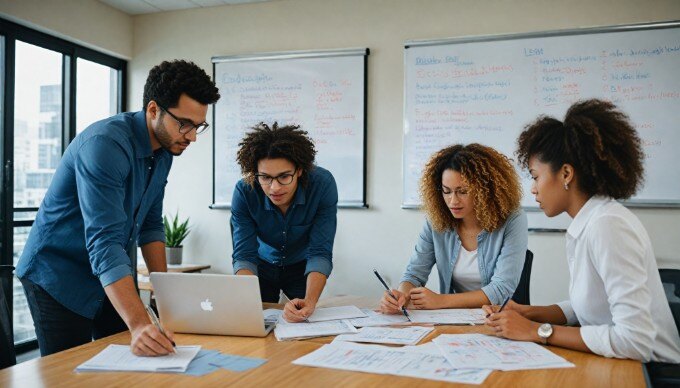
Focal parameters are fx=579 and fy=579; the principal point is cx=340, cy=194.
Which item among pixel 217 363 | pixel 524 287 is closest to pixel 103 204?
pixel 217 363

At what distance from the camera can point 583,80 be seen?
344 cm

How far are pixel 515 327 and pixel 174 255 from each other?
2.98 m

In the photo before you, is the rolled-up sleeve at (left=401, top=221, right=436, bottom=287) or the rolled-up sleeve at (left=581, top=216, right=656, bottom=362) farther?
the rolled-up sleeve at (left=401, top=221, right=436, bottom=287)

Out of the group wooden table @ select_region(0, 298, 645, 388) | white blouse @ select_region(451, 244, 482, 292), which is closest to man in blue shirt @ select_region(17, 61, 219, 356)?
wooden table @ select_region(0, 298, 645, 388)

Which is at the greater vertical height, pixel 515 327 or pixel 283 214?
pixel 283 214

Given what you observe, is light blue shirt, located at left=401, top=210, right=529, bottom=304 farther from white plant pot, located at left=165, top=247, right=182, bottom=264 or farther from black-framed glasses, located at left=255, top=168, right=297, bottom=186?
white plant pot, located at left=165, top=247, right=182, bottom=264

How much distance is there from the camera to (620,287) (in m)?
1.34

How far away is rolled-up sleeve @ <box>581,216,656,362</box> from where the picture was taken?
133 centimetres

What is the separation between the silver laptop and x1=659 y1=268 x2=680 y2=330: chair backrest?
1153 millimetres

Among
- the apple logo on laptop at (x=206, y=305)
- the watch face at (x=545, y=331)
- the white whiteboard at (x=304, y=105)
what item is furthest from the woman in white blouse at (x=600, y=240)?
the white whiteboard at (x=304, y=105)

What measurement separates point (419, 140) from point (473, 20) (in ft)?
2.69

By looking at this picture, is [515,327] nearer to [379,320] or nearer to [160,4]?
[379,320]

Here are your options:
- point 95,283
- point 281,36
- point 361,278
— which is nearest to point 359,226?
point 361,278

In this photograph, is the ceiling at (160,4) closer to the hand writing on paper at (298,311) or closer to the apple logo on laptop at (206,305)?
the hand writing on paper at (298,311)
